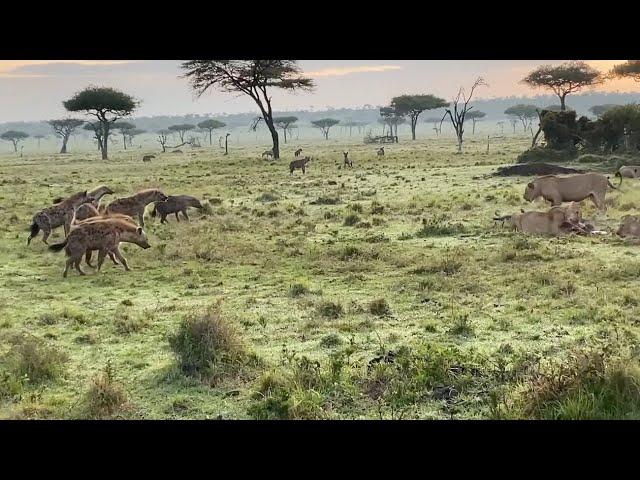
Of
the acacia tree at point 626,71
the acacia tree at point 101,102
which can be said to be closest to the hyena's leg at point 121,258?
the acacia tree at point 626,71

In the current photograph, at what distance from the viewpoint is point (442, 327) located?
7250 mm

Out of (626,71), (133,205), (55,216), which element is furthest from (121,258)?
(626,71)

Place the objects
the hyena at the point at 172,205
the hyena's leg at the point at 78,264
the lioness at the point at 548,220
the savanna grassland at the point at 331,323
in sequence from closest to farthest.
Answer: the savanna grassland at the point at 331,323 → the hyena's leg at the point at 78,264 → the lioness at the point at 548,220 → the hyena at the point at 172,205

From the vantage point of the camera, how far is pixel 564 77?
171 ft

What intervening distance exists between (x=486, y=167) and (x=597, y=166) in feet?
17.0

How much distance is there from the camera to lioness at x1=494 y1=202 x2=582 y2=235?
41.4 ft

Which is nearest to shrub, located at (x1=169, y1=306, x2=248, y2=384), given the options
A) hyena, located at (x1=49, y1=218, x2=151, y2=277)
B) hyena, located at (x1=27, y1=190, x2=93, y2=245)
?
hyena, located at (x1=49, y1=218, x2=151, y2=277)

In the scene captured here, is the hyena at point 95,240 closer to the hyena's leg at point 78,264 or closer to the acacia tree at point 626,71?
the hyena's leg at point 78,264

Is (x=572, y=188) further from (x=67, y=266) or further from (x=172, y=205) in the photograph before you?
(x=67, y=266)

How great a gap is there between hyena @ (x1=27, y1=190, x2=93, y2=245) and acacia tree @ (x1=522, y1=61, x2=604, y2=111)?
4629 cm

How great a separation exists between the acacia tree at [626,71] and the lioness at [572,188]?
28076mm

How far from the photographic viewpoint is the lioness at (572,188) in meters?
15.1
